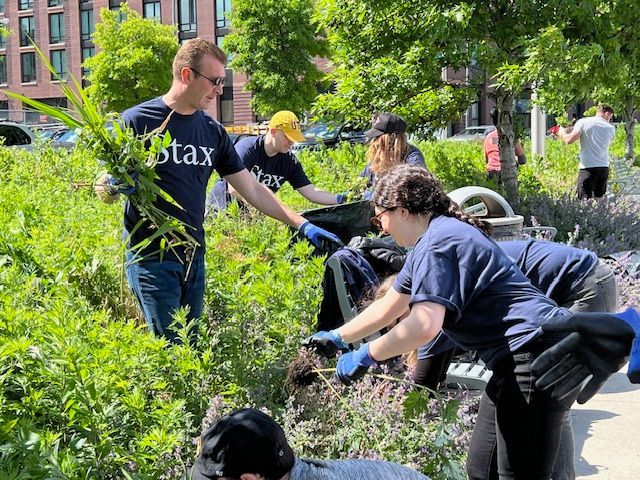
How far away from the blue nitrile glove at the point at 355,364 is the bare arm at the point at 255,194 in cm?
124

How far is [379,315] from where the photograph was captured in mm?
3094

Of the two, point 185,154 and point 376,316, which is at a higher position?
point 185,154

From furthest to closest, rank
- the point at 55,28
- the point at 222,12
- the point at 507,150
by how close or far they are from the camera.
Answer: the point at 55,28, the point at 222,12, the point at 507,150

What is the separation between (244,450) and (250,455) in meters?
0.02

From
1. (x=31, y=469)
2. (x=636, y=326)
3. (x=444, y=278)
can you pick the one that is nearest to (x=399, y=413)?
(x=444, y=278)

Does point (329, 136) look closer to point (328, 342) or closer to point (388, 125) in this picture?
point (388, 125)

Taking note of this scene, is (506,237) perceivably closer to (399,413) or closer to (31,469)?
(399,413)

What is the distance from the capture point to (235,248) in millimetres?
4758

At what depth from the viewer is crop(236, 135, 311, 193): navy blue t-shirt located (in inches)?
225

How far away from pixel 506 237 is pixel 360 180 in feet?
3.92

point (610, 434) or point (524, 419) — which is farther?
point (610, 434)

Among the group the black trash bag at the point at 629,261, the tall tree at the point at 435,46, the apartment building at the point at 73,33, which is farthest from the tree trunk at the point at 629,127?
the apartment building at the point at 73,33

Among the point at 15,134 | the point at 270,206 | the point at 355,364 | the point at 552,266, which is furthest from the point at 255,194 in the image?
the point at 15,134

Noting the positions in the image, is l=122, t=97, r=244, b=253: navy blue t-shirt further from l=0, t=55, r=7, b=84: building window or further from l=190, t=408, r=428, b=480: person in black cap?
l=0, t=55, r=7, b=84: building window
